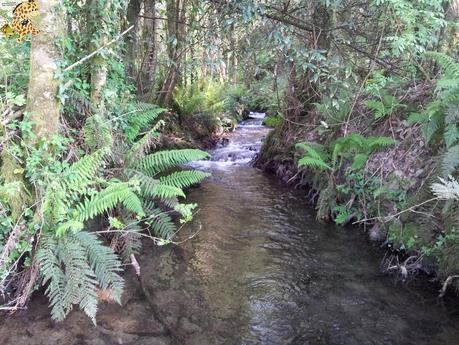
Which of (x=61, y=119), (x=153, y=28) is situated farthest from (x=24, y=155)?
(x=153, y=28)

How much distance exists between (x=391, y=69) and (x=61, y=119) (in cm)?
548

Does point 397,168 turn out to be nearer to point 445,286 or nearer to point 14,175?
point 445,286

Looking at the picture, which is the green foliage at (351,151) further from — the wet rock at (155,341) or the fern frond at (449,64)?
the wet rock at (155,341)

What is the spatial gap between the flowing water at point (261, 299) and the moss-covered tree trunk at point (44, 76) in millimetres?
1779

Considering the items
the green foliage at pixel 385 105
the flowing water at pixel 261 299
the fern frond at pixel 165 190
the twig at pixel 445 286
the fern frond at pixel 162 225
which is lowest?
the flowing water at pixel 261 299

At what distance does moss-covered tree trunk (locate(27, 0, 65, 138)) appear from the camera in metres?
4.14

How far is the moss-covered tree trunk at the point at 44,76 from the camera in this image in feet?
13.6

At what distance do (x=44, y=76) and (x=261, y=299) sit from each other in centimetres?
319

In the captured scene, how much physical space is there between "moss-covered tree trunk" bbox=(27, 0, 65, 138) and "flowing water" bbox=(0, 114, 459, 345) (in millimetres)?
1779

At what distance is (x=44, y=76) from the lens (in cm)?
416

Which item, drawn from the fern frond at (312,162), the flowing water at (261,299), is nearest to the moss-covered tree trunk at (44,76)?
the flowing water at (261,299)

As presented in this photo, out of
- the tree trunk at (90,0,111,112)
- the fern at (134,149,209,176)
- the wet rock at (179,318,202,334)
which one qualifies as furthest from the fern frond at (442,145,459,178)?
the tree trunk at (90,0,111,112)

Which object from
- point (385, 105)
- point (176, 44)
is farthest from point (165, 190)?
point (385, 105)

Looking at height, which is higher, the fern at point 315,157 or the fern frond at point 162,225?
the fern at point 315,157
